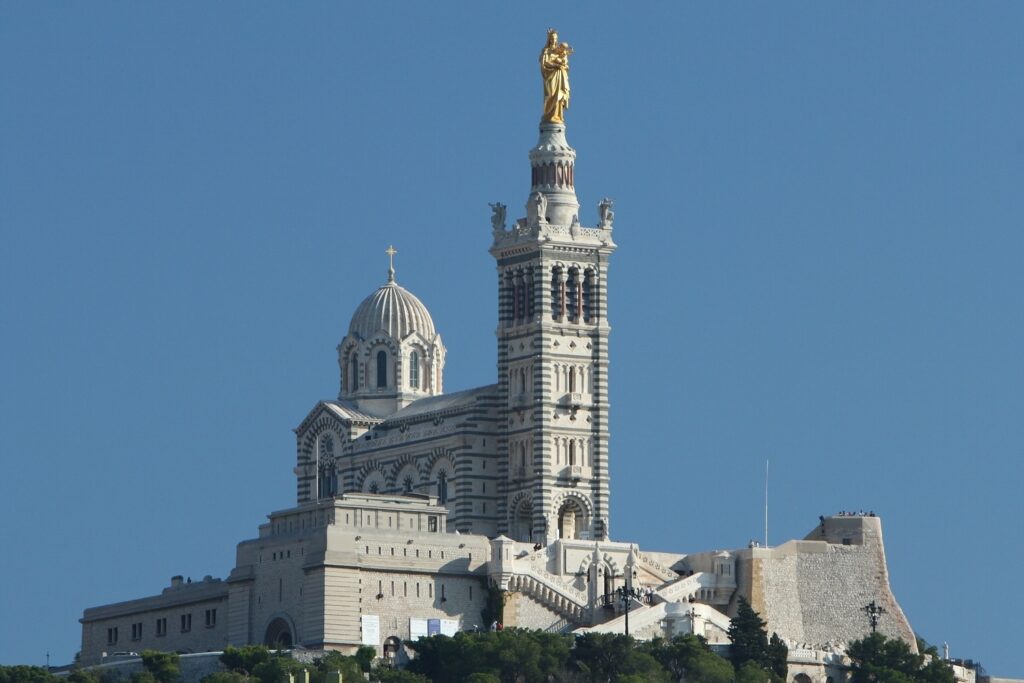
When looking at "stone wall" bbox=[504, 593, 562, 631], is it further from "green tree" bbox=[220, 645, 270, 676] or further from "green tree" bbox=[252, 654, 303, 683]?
"green tree" bbox=[252, 654, 303, 683]

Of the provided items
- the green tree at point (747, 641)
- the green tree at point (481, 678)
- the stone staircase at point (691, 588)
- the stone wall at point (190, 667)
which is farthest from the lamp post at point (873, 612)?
the stone wall at point (190, 667)

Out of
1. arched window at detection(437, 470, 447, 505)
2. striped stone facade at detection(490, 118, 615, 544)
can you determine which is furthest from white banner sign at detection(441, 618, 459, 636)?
arched window at detection(437, 470, 447, 505)

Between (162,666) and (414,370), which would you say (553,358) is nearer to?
(414,370)

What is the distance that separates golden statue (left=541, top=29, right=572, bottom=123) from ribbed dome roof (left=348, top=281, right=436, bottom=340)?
13.4m

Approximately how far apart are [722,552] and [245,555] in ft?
76.2

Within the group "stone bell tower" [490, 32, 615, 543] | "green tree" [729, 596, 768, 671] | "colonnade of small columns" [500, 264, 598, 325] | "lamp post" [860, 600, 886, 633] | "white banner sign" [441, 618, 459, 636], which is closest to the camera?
"green tree" [729, 596, 768, 671]

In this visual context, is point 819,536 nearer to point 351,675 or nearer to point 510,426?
point 510,426

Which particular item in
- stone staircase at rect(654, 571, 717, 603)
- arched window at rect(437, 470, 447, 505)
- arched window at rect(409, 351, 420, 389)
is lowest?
stone staircase at rect(654, 571, 717, 603)

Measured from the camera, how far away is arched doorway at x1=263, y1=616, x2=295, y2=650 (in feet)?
564

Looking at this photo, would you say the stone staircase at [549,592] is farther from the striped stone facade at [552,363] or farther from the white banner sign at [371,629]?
the white banner sign at [371,629]

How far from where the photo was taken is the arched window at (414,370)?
641 feet

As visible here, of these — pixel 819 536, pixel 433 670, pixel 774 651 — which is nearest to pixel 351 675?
pixel 433 670

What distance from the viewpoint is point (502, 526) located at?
18425cm

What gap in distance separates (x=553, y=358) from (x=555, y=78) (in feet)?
47.5
